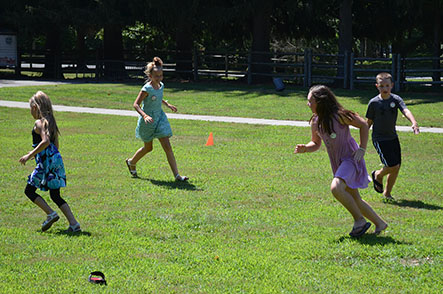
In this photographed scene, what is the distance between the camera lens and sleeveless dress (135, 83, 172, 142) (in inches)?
392

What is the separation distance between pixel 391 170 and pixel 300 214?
163cm

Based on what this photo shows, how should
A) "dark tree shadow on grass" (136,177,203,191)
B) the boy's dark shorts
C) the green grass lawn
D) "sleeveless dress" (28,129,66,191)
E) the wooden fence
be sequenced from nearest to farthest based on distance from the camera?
"sleeveless dress" (28,129,66,191)
the boy's dark shorts
"dark tree shadow on grass" (136,177,203,191)
the green grass lawn
the wooden fence

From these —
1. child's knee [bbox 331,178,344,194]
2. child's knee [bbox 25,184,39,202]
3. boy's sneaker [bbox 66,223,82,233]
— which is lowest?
boy's sneaker [bbox 66,223,82,233]

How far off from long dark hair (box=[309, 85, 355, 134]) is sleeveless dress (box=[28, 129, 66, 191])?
8.88 feet

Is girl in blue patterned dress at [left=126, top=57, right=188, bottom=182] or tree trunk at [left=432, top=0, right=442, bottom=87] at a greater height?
tree trunk at [left=432, top=0, right=442, bottom=87]

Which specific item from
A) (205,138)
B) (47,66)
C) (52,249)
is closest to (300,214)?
(52,249)

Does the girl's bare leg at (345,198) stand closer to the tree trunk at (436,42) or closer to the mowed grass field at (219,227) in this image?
the mowed grass field at (219,227)

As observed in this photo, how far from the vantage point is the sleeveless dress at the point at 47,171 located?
697 cm

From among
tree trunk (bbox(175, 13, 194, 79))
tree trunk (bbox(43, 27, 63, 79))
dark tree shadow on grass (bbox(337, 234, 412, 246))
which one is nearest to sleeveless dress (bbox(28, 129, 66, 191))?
dark tree shadow on grass (bbox(337, 234, 412, 246))

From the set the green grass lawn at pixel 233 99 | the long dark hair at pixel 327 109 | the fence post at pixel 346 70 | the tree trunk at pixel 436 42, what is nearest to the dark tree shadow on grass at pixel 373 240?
the long dark hair at pixel 327 109

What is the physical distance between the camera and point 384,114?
853 centimetres

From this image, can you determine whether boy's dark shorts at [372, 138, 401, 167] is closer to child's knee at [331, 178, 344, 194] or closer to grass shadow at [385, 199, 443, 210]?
grass shadow at [385, 199, 443, 210]

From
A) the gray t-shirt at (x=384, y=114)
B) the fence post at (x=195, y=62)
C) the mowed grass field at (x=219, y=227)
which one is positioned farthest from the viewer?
the fence post at (x=195, y=62)

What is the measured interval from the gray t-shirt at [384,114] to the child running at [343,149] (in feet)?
6.27
